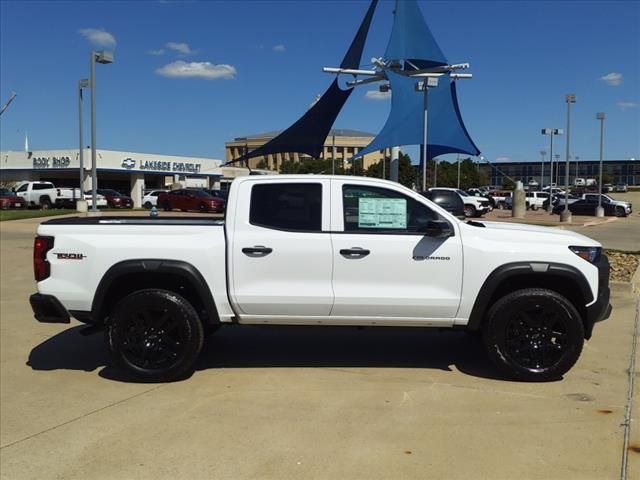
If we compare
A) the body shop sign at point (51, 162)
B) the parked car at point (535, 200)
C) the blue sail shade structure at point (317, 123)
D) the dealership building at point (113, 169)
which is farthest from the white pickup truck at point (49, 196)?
the parked car at point (535, 200)

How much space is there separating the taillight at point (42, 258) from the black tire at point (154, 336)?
680 mm

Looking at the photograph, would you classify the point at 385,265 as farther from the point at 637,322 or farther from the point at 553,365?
the point at 637,322

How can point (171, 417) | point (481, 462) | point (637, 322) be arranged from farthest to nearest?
1. point (637, 322)
2. point (171, 417)
3. point (481, 462)

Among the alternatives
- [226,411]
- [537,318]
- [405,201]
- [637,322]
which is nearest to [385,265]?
[405,201]

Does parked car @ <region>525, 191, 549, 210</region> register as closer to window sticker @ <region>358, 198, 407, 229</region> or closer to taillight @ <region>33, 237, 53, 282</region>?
window sticker @ <region>358, 198, 407, 229</region>

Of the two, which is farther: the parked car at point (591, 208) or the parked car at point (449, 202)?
the parked car at point (591, 208)

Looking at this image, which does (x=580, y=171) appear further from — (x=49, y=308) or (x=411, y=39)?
(x=49, y=308)

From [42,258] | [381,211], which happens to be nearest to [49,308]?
[42,258]

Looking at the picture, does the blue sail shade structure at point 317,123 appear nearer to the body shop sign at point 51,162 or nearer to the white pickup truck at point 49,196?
the white pickup truck at point 49,196

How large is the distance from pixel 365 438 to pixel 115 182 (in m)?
72.1

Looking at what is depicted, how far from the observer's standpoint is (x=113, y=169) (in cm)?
5906

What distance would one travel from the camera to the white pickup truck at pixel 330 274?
16.9ft

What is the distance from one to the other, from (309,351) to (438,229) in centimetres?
199

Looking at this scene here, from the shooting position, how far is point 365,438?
4160 millimetres
